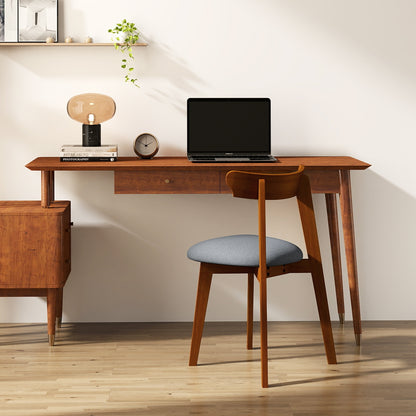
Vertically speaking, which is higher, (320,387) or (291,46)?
(291,46)

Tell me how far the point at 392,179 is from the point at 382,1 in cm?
89

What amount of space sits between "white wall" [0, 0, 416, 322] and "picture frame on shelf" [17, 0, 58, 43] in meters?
0.06

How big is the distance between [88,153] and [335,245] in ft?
4.22

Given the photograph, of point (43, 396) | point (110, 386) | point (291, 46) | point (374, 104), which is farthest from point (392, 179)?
point (43, 396)

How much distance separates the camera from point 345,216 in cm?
314

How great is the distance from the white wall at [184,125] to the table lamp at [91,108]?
12 centimetres

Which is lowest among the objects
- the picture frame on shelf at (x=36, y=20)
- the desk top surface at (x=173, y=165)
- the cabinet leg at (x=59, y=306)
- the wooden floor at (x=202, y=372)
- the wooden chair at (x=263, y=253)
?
the wooden floor at (x=202, y=372)

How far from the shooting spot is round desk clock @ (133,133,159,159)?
130 inches

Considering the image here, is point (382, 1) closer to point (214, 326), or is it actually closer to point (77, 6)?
point (77, 6)

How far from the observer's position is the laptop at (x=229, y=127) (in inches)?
130

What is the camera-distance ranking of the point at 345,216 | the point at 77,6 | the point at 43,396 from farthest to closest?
the point at 77,6, the point at 345,216, the point at 43,396

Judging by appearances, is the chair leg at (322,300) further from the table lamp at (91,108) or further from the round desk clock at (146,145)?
the table lamp at (91,108)

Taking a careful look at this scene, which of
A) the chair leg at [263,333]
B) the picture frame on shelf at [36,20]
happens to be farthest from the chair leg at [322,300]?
the picture frame on shelf at [36,20]

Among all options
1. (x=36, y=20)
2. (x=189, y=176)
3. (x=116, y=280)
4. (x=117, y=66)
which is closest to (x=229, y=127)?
(x=189, y=176)
